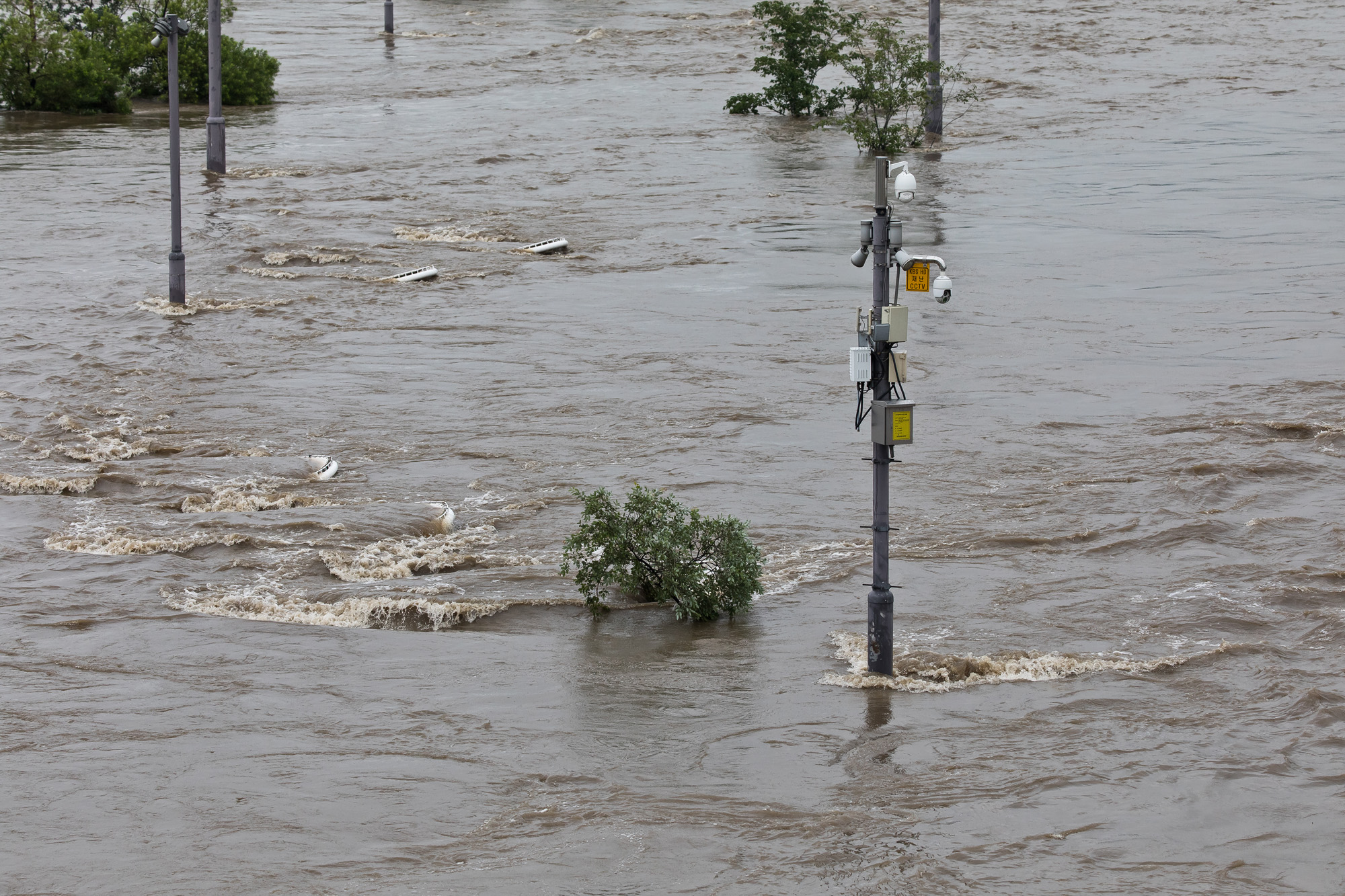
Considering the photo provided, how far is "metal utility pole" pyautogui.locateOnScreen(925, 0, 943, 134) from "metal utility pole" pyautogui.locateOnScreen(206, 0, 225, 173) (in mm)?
19559

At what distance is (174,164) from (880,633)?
1773 centimetres

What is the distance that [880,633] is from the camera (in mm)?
13344

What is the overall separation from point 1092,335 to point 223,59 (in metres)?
36.1

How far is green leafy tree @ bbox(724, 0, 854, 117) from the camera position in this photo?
46812mm

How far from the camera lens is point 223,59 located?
5172cm

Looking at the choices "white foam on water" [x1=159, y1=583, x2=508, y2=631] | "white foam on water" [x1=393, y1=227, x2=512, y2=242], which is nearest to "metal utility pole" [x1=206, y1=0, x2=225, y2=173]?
"white foam on water" [x1=393, y1=227, x2=512, y2=242]

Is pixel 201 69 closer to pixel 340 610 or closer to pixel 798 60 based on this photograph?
pixel 798 60

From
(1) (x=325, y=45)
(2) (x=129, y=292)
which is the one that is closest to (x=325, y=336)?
(2) (x=129, y=292)

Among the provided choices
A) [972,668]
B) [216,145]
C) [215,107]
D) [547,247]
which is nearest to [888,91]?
[547,247]

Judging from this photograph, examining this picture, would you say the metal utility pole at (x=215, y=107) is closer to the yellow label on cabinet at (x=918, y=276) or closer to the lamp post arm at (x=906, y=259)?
the lamp post arm at (x=906, y=259)

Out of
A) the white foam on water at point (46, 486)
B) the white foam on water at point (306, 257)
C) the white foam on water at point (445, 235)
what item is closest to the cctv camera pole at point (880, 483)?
the white foam on water at point (46, 486)

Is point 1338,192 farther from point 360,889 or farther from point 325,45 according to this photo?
point 325,45

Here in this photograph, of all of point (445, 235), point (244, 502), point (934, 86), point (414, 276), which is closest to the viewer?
point (244, 502)

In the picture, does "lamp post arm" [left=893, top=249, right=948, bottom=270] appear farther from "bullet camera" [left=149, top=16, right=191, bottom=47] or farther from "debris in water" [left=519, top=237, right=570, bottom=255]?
"debris in water" [left=519, top=237, right=570, bottom=255]
